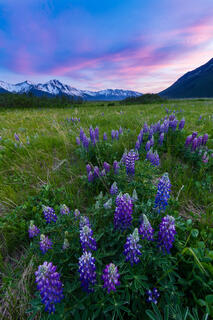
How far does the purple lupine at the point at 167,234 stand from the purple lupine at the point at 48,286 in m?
0.91

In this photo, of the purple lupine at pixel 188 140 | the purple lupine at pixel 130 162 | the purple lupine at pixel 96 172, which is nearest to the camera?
the purple lupine at pixel 130 162

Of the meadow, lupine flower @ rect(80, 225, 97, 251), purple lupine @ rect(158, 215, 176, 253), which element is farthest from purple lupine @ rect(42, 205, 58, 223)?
purple lupine @ rect(158, 215, 176, 253)

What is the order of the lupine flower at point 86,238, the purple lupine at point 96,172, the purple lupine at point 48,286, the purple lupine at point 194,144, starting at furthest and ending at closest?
the purple lupine at point 194,144, the purple lupine at point 96,172, the lupine flower at point 86,238, the purple lupine at point 48,286

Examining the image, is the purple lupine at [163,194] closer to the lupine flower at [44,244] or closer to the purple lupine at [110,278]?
the purple lupine at [110,278]

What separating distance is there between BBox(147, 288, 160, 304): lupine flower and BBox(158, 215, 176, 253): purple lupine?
327 mm

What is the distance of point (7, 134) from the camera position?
5328 mm

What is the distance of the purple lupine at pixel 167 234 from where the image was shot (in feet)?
4.58

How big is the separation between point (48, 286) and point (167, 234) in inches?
40.8

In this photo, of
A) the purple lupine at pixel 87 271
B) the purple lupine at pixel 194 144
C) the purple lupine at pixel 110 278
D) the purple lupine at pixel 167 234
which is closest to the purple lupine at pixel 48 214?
the purple lupine at pixel 87 271

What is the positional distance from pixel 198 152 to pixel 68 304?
3145 mm

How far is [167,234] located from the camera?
1409 millimetres

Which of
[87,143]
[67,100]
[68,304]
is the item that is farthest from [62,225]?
[67,100]

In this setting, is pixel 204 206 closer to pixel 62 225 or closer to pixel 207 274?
pixel 207 274

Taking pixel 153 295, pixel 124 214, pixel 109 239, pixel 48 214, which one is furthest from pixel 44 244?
pixel 153 295
